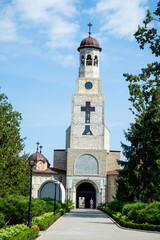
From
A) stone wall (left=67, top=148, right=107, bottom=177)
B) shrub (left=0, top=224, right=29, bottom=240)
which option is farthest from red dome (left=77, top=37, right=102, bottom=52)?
shrub (left=0, top=224, right=29, bottom=240)

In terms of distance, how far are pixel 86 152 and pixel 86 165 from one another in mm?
1964

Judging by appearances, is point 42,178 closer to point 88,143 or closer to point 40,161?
point 40,161

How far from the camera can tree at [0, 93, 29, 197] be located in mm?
25484

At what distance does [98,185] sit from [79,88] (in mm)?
15636

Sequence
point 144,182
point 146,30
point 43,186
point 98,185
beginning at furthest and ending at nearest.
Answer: point 98,185 → point 43,186 → point 144,182 → point 146,30

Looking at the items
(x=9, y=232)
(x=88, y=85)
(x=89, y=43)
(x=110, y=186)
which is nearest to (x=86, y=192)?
(x=110, y=186)

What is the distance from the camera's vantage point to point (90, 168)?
53125 mm

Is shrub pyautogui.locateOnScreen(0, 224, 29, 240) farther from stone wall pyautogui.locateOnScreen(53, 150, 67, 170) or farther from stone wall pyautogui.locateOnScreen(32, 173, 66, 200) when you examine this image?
stone wall pyautogui.locateOnScreen(53, 150, 67, 170)

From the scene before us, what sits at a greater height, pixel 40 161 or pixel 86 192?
pixel 40 161

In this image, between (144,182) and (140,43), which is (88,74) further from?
(140,43)

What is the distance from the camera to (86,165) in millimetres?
53094

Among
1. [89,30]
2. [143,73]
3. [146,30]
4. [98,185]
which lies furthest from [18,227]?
[89,30]

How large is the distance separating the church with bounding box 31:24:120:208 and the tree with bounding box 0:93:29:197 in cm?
2100

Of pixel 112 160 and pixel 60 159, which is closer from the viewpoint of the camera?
pixel 112 160
